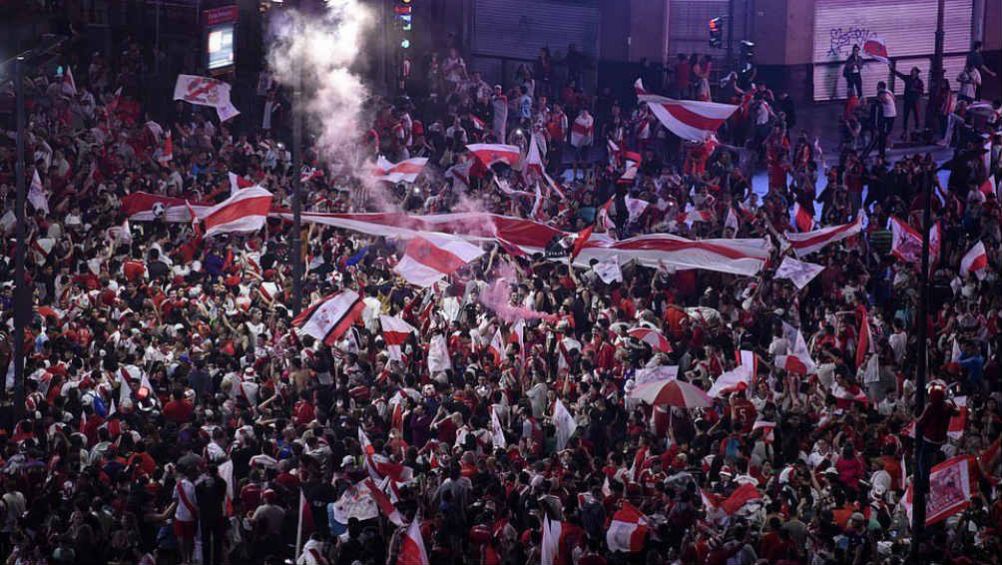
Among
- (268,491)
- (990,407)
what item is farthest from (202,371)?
(990,407)

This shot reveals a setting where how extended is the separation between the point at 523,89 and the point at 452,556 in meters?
20.4

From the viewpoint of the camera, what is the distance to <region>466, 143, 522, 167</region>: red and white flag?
25578mm

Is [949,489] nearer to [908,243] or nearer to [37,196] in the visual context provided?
[908,243]

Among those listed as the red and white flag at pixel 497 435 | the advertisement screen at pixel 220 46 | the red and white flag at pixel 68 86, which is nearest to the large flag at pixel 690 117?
the red and white flag at pixel 497 435

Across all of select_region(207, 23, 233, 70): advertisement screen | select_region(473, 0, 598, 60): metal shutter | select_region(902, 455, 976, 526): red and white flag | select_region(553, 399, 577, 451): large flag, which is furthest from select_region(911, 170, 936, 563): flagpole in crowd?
select_region(473, 0, 598, 60): metal shutter

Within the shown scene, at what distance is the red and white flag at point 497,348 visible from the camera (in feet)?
61.6

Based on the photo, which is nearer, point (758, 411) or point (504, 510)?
point (504, 510)

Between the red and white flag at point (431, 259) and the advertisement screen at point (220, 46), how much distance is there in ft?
45.8

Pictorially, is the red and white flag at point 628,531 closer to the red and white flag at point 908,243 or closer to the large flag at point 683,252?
the large flag at point 683,252

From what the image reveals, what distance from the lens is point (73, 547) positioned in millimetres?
13141

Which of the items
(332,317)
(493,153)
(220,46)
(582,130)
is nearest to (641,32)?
(582,130)

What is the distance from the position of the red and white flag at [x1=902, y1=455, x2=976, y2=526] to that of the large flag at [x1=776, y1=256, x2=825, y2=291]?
663 cm

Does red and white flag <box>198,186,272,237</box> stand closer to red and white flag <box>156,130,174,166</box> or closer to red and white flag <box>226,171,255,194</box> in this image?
red and white flag <box>226,171,255,194</box>

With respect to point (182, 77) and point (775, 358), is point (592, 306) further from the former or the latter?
point (182, 77)
